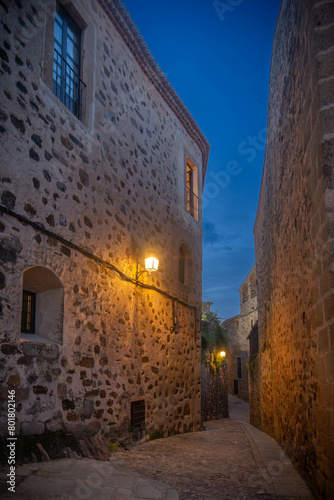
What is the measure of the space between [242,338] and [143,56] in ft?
73.5

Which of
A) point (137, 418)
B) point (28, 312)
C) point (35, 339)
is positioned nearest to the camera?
point (35, 339)

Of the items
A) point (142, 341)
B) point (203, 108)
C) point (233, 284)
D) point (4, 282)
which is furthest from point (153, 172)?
point (203, 108)

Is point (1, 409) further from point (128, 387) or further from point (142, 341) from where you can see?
point (142, 341)

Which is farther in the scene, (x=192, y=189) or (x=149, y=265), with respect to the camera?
(x=192, y=189)

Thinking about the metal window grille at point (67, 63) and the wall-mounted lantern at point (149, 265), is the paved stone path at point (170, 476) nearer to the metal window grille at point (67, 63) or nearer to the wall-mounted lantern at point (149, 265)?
the wall-mounted lantern at point (149, 265)

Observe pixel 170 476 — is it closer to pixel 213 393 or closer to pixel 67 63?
pixel 67 63

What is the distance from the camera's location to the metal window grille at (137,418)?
5.86m

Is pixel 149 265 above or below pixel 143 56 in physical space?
below

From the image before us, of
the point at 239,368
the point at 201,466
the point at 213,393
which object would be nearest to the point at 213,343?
the point at 213,393

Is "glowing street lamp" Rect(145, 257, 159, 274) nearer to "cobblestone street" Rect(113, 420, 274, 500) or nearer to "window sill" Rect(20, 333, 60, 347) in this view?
"window sill" Rect(20, 333, 60, 347)

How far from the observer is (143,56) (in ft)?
24.1

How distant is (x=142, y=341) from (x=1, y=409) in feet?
10.8

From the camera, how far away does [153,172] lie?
25.0ft

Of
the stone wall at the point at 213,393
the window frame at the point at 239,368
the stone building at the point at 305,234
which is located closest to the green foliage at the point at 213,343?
the stone wall at the point at 213,393
